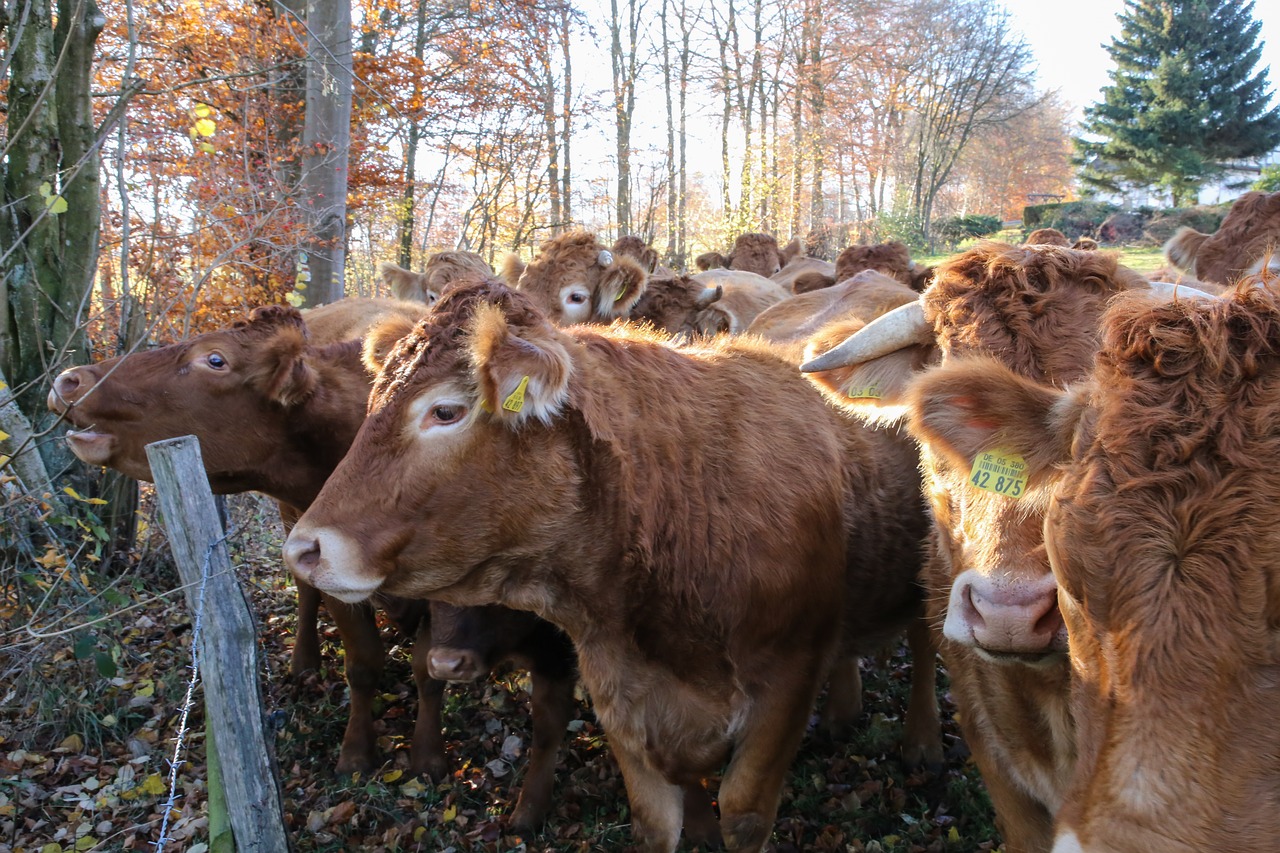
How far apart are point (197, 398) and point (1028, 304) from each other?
384 centimetres

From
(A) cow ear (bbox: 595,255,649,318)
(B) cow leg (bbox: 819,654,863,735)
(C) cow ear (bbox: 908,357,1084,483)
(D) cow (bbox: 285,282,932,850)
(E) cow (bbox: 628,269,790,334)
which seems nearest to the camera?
(C) cow ear (bbox: 908,357,1084,483)

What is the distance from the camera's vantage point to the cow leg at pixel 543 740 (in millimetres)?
4109

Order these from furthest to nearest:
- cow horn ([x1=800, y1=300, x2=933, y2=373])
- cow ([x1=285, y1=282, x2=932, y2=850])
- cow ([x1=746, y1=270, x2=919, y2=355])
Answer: cow ([x1=746, y1=270, x2=919, y2=355]), cow horn ([x1=800, y1=300, x2=933, y2=373]), cow ([x1=285, y1=282, x2=932, y2=850])

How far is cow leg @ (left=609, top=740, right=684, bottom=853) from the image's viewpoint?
350 centimetres

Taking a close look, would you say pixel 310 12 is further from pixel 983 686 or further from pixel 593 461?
pixel 983 686

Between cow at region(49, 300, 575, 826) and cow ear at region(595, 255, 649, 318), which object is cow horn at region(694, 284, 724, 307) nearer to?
cow ear at region(595, 255, 649, 318)

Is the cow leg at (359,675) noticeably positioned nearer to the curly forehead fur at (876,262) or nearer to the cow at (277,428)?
the cow at (277,428)

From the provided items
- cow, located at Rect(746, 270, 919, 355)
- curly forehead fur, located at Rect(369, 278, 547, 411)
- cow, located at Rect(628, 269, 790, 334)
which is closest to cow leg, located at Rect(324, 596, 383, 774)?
curly forehead fur, located at Rect(369, 278, 547, 411)

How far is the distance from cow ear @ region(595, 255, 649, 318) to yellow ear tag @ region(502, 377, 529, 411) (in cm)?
564

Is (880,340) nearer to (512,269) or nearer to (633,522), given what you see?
(633,522)

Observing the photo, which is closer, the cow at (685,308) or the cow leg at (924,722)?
the cow leg at (924,722)

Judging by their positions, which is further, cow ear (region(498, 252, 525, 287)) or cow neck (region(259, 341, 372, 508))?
cow ear (region(498, 252, 525, 287))

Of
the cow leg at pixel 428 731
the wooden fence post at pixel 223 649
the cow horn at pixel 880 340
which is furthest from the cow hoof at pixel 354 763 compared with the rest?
the cow horn at pixel 880 340

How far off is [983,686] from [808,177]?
93.5 feet
